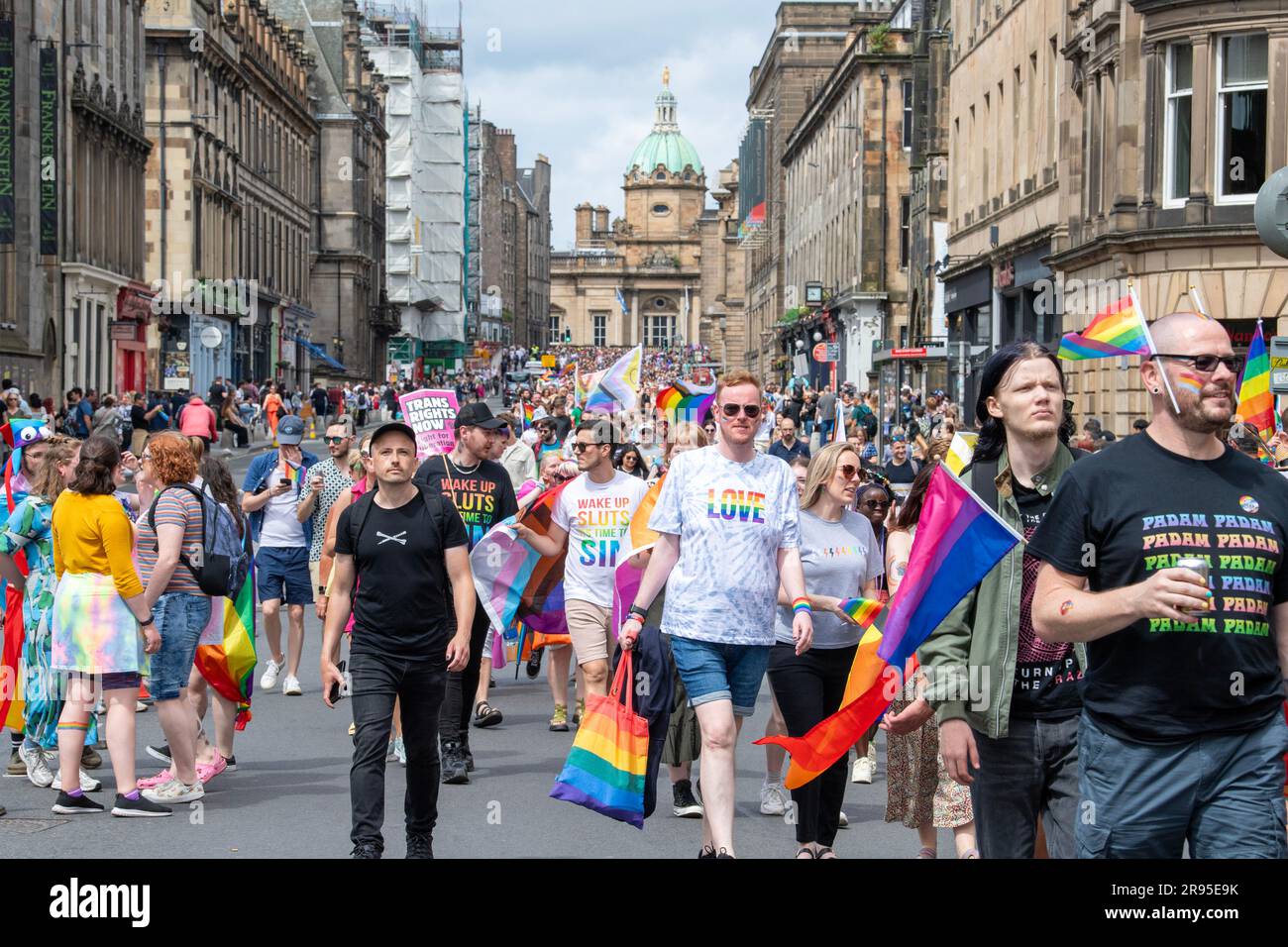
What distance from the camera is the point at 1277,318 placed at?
25.5 meters

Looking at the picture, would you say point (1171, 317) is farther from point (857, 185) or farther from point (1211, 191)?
point (857, 185)

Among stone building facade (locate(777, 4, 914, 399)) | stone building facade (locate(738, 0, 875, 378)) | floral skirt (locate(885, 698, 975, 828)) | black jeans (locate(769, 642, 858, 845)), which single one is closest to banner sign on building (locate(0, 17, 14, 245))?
stone building facade (locate(777, 4, 914, 399))

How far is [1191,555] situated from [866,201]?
189 ft

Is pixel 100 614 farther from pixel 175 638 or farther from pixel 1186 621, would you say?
pixel 1186 621

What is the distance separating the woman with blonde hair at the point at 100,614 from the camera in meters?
8.77

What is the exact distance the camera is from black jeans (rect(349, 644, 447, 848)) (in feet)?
24.4

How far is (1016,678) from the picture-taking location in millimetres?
5574

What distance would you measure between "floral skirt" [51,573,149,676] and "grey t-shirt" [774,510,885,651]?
118 inches

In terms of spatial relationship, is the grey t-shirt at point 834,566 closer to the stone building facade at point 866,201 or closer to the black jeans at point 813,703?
the black jeans at point 813,703

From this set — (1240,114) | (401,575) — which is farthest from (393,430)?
(1240,114)

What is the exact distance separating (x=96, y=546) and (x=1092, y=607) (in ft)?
18.0

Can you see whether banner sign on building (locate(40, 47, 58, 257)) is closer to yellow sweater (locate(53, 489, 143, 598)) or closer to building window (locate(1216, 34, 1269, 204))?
building window (locate(1216, 34, 1269, 204))

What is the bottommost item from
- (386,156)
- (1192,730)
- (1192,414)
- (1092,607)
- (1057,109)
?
(1192,730)
